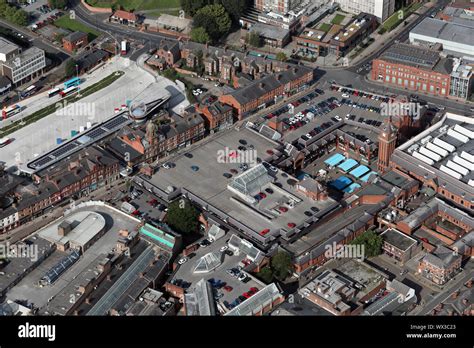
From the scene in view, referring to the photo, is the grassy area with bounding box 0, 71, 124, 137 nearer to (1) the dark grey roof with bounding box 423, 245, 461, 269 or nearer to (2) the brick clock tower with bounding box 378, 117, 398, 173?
(2) the brick clock tower with bounding box 378, 117, 398, 173

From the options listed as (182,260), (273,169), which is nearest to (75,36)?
(273,169)

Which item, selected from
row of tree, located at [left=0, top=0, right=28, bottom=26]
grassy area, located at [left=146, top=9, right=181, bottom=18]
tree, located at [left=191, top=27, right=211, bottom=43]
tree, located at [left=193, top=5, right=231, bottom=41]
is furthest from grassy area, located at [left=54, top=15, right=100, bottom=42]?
tree, located at [left=191, top=27, right=211, bottom=43]

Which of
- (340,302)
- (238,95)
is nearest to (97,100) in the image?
(238,95)

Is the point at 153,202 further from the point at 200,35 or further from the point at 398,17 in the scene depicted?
the point at 398,17

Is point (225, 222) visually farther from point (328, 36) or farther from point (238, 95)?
point (328, 36)

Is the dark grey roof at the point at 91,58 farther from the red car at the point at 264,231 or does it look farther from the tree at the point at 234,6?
the red car at the point at 264,231
